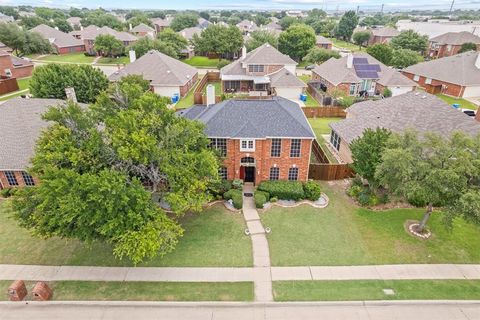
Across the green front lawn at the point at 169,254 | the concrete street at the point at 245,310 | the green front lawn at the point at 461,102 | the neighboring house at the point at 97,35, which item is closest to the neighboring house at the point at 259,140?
the green front lawn at the point at 169,254

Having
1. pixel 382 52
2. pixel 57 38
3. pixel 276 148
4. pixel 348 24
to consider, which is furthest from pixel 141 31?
pixel 276 148

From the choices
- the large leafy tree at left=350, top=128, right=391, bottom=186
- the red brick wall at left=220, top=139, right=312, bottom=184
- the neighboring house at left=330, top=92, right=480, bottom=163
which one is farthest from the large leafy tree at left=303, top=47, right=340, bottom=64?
the red brick wall at left=220, top=139, right=312, bottom=184

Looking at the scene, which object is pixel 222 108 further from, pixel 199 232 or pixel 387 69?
pixel 387 69

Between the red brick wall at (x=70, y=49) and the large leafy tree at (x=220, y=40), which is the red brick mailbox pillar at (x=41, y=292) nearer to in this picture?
the large leafy tree at (x=220, y=40)

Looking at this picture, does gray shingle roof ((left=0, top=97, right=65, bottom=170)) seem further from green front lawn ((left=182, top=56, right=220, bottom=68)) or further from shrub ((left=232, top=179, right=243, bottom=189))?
green front lawn ((left=182, top=56, right=220, bottom=68))

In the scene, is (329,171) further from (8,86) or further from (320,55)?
(8,86)
